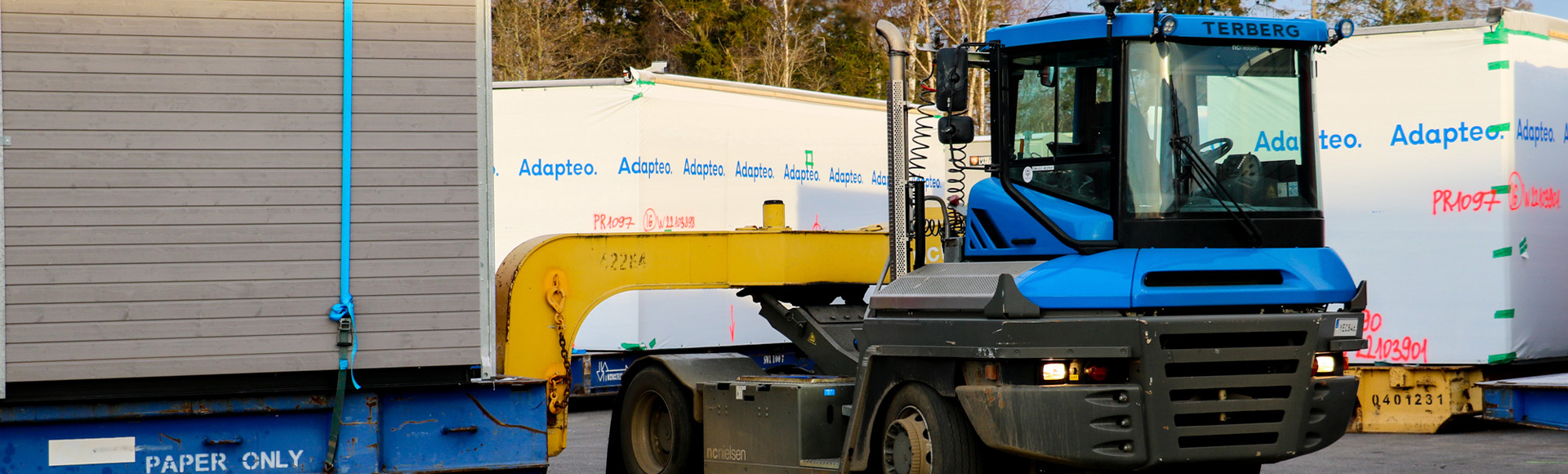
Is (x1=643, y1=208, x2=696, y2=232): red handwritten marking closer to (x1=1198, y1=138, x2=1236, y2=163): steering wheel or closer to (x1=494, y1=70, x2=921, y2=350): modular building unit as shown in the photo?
(x1=494, y1=70, x2=921, y2=350): modular building unit

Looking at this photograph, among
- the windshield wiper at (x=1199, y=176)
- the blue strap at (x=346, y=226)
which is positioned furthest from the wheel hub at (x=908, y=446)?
the blue strap at (x=346, y=226)

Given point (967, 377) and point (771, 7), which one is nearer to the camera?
point (967, 377)

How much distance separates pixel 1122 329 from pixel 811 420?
7.72ft

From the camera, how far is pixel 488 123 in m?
6.76

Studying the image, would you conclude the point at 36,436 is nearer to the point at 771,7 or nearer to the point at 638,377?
the point at 638,377

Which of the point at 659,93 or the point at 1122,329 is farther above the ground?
the point at 659,93

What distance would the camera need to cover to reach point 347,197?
256 inches

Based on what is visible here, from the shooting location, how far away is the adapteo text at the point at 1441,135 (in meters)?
11.5

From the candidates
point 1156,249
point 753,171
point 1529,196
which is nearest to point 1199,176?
point 1156,249

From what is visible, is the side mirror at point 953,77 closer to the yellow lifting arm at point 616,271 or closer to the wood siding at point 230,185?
the wood siding at point 230,185

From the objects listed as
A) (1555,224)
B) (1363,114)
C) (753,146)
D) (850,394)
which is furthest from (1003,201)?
(753,146)

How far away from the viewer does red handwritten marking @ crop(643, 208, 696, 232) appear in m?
14.4

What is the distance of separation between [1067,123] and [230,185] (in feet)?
12.7

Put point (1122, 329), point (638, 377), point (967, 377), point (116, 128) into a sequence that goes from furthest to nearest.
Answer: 1. point (638, 377)
2. point (967, 377)
3. point (1122, 329)
4. point (116, 128)
